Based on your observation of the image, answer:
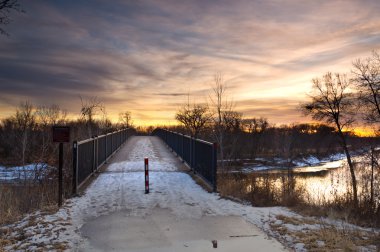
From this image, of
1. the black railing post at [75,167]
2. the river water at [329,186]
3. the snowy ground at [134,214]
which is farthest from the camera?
the river water at [329,186]

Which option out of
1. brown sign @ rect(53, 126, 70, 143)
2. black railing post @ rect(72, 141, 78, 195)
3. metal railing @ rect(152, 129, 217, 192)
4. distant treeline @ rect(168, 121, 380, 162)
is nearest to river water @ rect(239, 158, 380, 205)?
metal railing @ rect(152, 129, 217, 192)

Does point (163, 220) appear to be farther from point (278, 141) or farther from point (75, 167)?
point (278, 141)

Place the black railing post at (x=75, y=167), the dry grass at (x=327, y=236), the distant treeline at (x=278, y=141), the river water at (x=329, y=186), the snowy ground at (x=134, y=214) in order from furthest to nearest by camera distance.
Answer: the distant treeline at (x=278, y=141) → the river water at (x=329, y=186) → the black railing post at (x=75, y=167) → the snowy ground at (x=134, y=214) → the dry grass at (x=327, y=236)

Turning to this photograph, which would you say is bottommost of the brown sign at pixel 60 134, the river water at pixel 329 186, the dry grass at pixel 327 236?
the river water at pixel 329 186

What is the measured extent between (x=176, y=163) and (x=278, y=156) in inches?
2288

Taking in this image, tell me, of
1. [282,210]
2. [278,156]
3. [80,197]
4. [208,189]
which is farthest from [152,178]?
[278,156]

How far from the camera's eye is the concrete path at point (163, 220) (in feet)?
18.3

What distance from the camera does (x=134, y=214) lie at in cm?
745

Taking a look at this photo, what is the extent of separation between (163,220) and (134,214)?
2.59ft

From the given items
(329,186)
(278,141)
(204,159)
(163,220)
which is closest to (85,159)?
(204,159)

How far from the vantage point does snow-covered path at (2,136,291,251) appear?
5562 millimetres

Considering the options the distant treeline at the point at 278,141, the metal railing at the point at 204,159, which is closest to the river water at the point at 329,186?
the metal railing at the point at 204,159

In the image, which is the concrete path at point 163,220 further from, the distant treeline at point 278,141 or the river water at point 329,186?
the distant treeline at point 278,141

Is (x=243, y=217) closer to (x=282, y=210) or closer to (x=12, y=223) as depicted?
(x=282, y=210)
